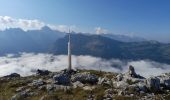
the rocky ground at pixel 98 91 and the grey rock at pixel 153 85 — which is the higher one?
the grey rock at pixel 153 85

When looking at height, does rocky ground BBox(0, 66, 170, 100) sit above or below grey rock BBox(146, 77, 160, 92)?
below

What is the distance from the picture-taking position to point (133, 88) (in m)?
55.0

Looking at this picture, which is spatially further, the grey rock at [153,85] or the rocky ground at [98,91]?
the grey rock at [153,85]

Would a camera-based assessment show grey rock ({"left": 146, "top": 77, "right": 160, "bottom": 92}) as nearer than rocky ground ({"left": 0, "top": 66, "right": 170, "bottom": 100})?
No

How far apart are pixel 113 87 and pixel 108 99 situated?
11.3 meters

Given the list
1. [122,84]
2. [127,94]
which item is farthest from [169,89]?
[127,94]

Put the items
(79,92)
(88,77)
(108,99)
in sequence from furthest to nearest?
(88,77) < (79,92) < (108,99)

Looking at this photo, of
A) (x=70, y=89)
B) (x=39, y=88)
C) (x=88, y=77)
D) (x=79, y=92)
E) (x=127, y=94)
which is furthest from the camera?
(x=88, y=77)

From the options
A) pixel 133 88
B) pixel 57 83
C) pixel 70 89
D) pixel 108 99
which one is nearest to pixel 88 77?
pixel 57 83

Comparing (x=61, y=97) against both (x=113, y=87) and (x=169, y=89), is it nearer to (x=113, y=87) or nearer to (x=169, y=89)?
(x=113, y=87)

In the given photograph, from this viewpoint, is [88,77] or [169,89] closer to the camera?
[169,89]

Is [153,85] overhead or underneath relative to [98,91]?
overhead

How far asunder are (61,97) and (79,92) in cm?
422

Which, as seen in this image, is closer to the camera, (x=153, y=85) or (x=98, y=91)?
(x=98, y=91)
